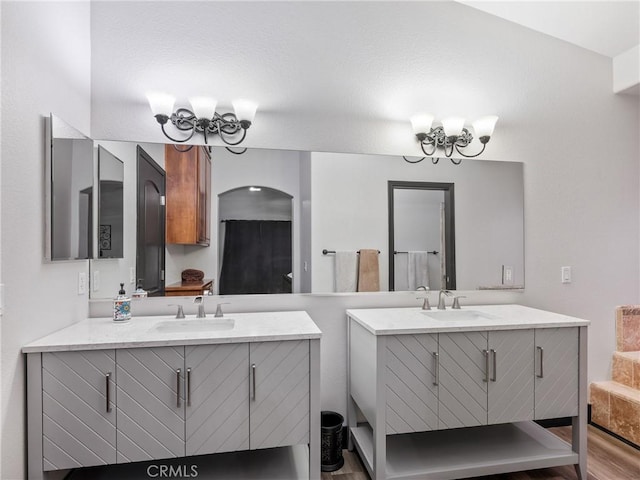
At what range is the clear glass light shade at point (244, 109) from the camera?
2.21m

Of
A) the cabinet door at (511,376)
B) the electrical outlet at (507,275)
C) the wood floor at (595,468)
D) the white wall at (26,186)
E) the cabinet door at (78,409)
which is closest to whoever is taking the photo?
the white wall at (26,186)

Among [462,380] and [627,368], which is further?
[627,368]

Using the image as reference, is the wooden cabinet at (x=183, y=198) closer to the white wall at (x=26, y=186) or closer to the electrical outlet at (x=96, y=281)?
the electrical outlet at (x=96, y=281)

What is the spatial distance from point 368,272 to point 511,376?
0.96 m

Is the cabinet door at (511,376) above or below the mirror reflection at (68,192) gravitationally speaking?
below

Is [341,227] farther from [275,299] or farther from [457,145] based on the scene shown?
[457,145]

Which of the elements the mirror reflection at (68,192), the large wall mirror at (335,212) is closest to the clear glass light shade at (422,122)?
the large wall mirror at (335,212)

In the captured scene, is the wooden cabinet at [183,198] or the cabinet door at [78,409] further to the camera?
the wooden cabinet at [183,198]

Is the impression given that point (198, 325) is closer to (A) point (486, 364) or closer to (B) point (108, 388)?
(B) point (108, 388)

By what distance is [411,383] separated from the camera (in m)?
1.91

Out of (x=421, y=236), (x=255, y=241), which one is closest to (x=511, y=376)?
(x=421, y=236)

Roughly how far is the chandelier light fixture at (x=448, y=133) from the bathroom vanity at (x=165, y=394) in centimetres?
143

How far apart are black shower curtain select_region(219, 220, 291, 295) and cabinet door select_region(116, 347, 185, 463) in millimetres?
658

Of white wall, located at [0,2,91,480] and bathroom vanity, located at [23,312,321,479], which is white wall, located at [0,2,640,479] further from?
bathroom vanity, located at [23,312,321,479]
